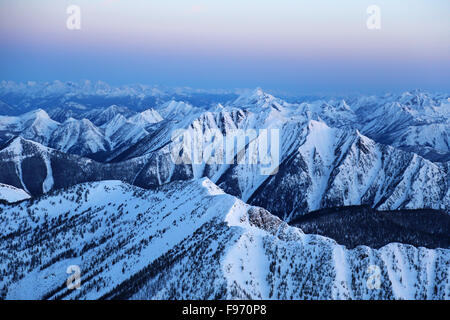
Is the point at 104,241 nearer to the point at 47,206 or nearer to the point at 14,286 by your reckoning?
the point at 14,286
